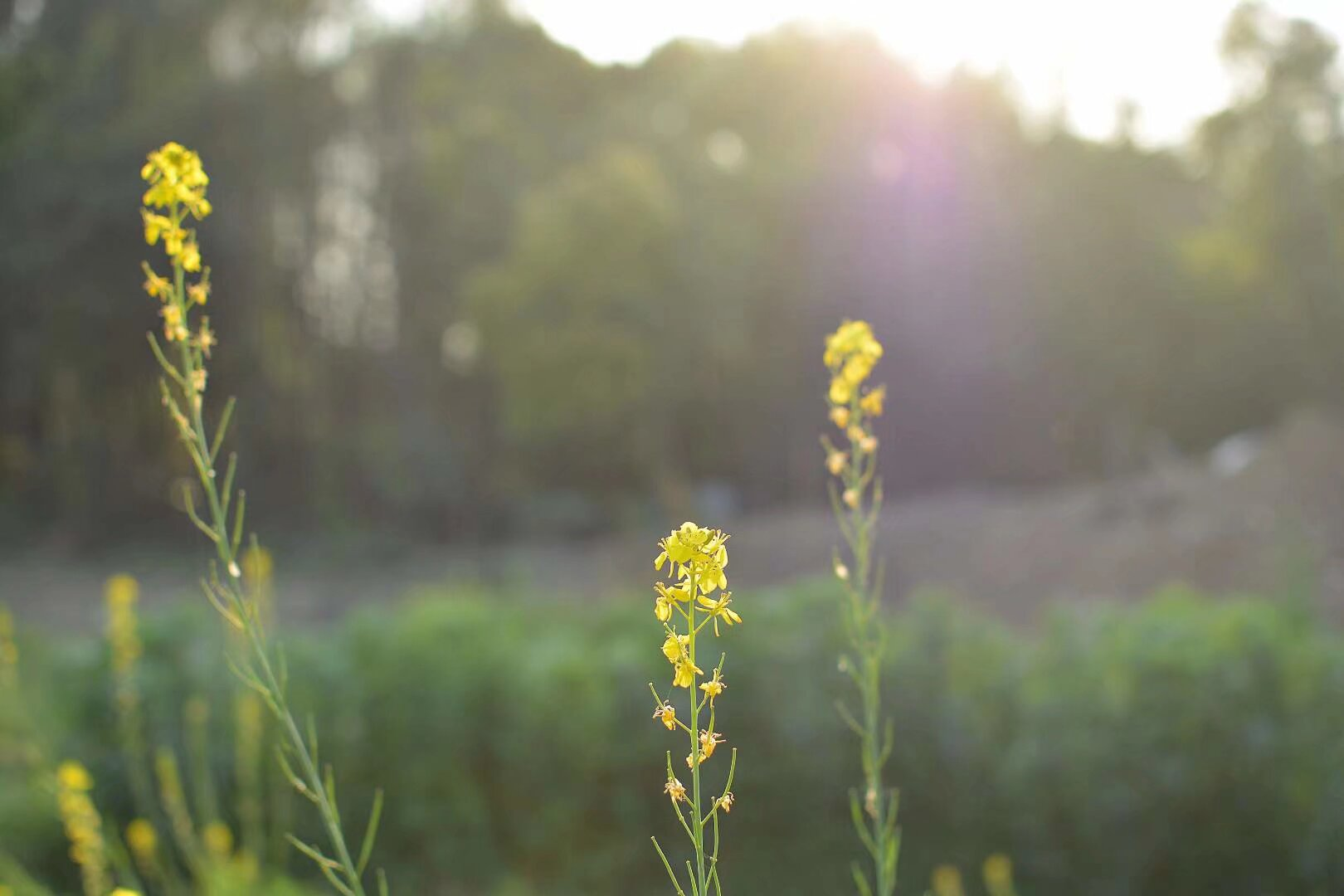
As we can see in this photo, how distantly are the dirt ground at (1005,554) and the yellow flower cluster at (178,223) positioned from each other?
332 inches

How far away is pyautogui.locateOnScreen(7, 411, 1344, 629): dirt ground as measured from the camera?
11.5 metres

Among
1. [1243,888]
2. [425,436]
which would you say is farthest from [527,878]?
[425,436]

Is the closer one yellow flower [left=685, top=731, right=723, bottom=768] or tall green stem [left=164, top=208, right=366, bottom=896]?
yellow flower [left=685, top=731, right=723, bottom=768]

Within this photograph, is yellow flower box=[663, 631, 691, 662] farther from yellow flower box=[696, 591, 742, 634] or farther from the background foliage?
the background foliage

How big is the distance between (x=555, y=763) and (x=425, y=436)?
14.4 metres

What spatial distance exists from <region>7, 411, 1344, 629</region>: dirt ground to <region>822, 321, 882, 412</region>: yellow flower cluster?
8101 millimetres

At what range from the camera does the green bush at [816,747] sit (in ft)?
16.2

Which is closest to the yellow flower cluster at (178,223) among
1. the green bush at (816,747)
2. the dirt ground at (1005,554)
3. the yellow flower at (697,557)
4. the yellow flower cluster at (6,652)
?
the yellow flower at (697,557)

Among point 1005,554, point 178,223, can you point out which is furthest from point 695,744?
point 1005,554

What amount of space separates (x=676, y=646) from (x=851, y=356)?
1.91ft

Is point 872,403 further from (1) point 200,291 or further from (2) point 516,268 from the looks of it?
(2) point 516,268

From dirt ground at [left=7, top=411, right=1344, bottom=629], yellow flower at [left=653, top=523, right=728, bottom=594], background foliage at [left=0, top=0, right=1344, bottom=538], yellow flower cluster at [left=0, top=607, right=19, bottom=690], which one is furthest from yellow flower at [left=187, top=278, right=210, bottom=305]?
background foliage at [left=0, top=0, right=1344, bottom=538]

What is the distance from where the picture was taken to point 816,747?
529cm

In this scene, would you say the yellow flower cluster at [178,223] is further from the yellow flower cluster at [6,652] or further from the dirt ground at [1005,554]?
the dirt ground at [1005,554]
